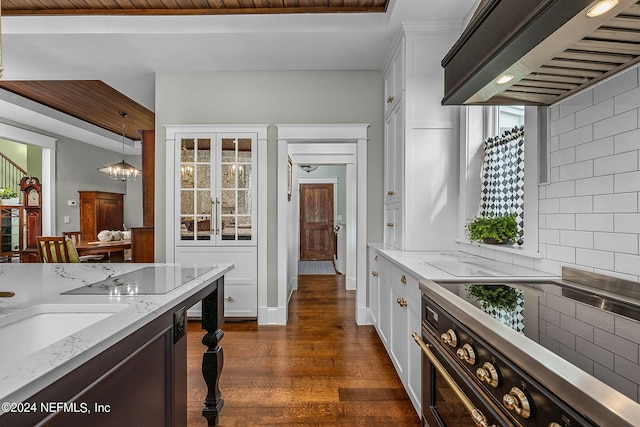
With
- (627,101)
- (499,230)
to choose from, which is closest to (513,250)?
(499,230)

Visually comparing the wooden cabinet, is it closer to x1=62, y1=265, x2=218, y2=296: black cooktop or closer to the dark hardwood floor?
the dark hardwood floor

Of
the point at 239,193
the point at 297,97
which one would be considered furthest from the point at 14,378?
the point at 297,97

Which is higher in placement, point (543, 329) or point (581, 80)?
point (581, 80)

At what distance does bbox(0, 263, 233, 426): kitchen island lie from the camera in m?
0.69

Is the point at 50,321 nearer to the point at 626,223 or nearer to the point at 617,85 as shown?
the point at 626,223

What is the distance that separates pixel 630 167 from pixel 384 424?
1.68 m

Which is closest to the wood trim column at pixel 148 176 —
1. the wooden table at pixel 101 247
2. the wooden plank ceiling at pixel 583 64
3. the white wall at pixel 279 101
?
the white wall at pixel 279 101

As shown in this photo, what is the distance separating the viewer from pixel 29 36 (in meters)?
2.84

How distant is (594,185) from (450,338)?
3.08ft

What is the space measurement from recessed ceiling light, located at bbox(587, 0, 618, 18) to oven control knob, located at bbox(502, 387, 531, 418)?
3.37 ft

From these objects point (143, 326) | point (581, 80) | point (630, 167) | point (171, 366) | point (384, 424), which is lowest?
point (384, 424)

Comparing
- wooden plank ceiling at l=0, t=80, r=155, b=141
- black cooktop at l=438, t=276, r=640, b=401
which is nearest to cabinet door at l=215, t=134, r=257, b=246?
wooden plank ceiling at l=0, t=80, r=155, b=141

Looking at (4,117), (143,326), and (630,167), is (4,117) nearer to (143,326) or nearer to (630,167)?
(143,326)

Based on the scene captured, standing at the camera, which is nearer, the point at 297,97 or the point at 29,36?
the point at 29,36
